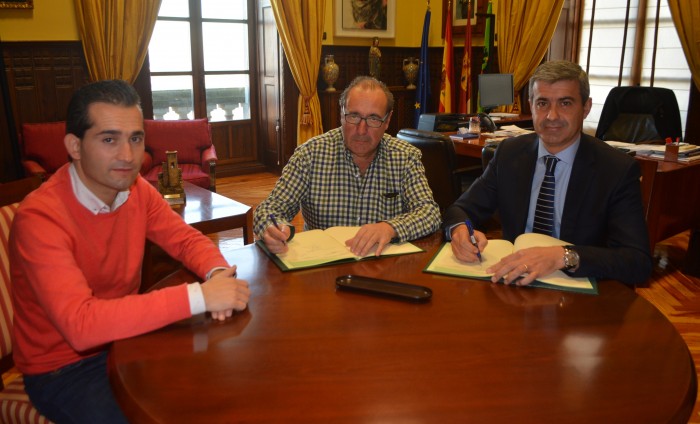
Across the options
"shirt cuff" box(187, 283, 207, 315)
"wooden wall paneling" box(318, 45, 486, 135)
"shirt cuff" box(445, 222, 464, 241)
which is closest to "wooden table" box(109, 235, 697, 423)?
"shirt cuff" box(187, 283, 207, 315)

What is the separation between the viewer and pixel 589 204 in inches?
75.2

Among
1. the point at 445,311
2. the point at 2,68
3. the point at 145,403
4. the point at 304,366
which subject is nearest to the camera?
the point at 145,403

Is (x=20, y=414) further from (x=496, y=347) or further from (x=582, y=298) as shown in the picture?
(x=582, y=298)

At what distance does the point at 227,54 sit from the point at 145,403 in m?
6.26

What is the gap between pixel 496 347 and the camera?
122 cm

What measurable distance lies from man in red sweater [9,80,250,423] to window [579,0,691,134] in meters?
6.03

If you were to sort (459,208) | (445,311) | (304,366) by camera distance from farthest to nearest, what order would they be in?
(459,208), (445,311), (304,366)

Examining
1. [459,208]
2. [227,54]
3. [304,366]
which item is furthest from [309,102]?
[304,366]

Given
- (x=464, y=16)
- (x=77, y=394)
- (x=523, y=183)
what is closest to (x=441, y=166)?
(x=523, y=183)

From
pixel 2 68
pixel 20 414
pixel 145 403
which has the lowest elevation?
pixel 20 414

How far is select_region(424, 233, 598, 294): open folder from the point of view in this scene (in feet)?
5.12

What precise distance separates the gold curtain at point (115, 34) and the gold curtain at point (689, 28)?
5.18 metres

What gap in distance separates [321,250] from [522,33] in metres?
6.03

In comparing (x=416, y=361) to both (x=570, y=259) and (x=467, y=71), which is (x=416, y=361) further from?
(x=467, y=71)
